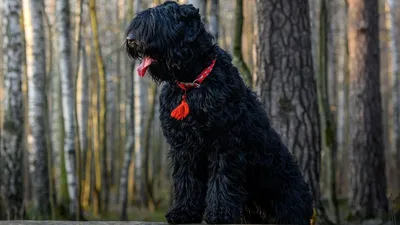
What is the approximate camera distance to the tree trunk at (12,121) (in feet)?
33.2

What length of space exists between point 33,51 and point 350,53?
6909mm

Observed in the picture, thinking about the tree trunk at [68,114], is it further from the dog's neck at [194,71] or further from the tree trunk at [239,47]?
the dog's neck at [194,71]

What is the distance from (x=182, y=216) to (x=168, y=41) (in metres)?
1.39

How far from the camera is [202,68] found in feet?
15.8

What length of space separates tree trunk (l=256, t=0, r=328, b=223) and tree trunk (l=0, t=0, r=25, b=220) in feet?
14.6

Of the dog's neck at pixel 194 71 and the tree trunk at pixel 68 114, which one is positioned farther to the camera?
the tree trunk at pixel 68 114

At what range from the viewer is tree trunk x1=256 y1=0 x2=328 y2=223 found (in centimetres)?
774

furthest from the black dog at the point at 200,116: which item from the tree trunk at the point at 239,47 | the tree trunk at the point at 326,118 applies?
the tree trunk at the point at 326,118

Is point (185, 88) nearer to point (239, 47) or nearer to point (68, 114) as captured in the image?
point (239, 47)

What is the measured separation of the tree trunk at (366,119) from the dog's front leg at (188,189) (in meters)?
9.12

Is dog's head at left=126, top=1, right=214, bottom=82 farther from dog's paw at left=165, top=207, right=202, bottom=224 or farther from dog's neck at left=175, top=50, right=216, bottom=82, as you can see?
dog's paw at left=165, top=207, right=202, bottom=224

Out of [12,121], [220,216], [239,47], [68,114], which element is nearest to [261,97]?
[239,47]

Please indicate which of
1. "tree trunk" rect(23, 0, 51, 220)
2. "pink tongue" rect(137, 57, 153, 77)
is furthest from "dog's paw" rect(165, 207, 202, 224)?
"tree trunk" rect(23, 0, 51, 220)

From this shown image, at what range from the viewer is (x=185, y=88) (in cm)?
478
